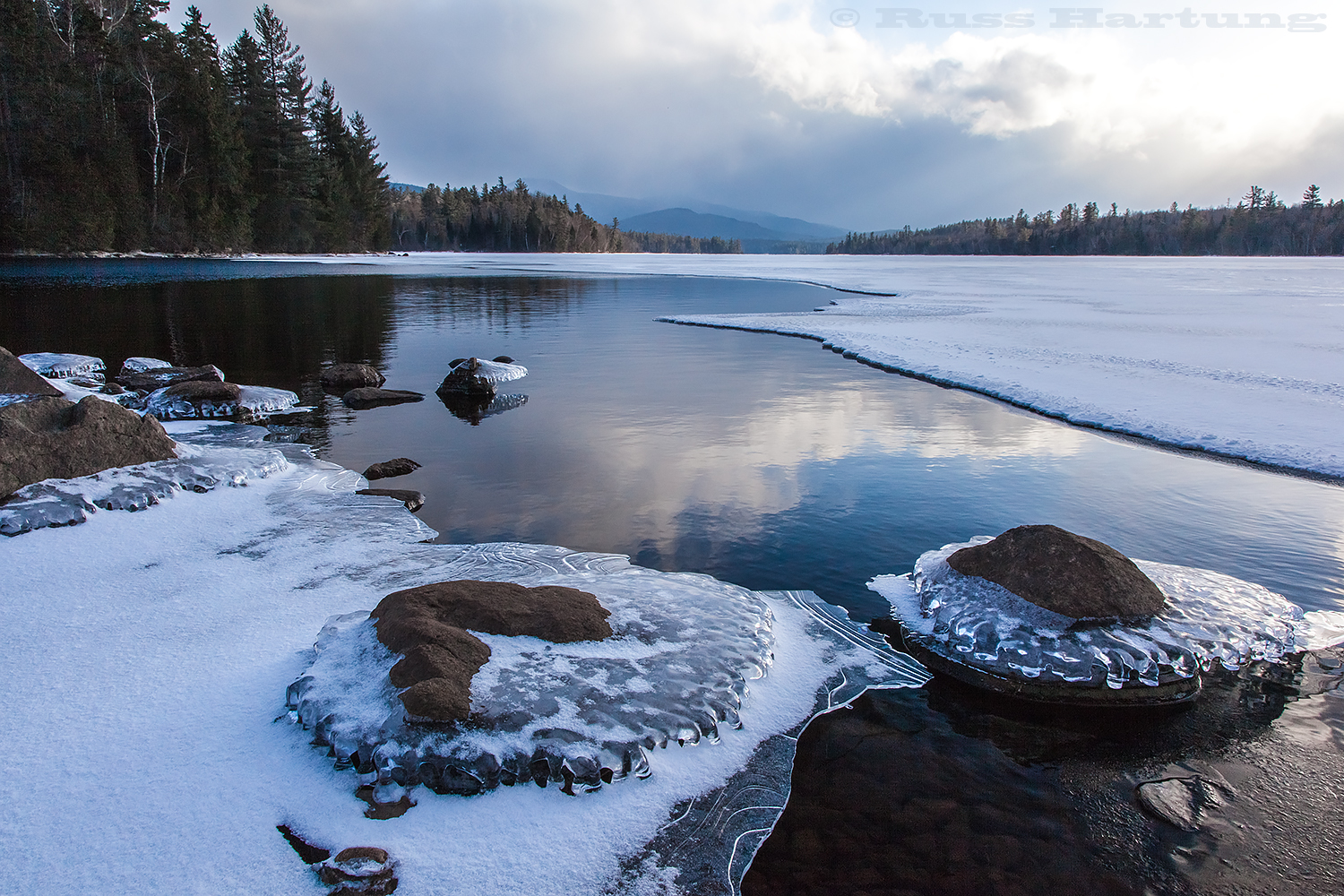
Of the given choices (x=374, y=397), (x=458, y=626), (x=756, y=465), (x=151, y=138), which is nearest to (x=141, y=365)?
(x=374, y=397)

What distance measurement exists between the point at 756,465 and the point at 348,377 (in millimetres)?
7863

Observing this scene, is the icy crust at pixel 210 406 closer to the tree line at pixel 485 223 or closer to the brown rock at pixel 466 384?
the brown rock at pixel 466 384

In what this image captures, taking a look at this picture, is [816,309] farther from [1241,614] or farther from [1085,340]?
[1241,614]

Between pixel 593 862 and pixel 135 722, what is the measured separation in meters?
2.21

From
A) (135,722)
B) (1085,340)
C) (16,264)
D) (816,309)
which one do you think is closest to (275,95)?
(16,264)

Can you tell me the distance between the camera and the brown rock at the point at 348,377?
12.1 metres

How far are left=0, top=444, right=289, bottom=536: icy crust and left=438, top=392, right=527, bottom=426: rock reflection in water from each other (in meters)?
3.06

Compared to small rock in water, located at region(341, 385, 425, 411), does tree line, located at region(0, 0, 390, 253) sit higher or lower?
higher

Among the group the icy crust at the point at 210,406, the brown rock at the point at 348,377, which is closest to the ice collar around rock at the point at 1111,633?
the icy crust at the point at 210,406

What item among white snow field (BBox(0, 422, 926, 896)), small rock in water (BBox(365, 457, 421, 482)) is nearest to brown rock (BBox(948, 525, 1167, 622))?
→ white snow field (BBox(0, 422, 926, 896))

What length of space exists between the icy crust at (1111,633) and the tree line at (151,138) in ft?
195

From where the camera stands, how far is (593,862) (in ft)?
8.68

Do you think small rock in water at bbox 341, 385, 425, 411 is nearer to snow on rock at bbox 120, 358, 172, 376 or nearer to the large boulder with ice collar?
snow on rock at bbox 120, 358, 172, 376

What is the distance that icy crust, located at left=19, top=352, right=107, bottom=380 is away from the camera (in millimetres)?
12031
